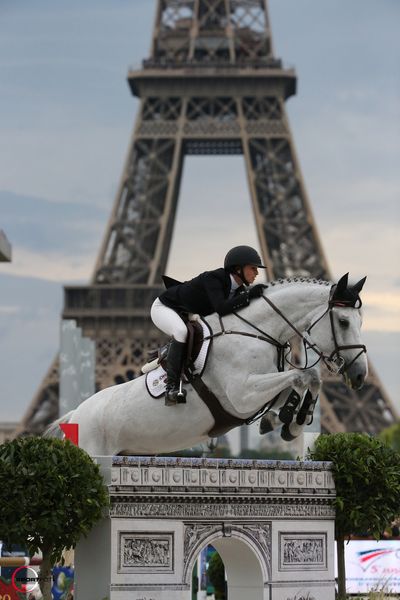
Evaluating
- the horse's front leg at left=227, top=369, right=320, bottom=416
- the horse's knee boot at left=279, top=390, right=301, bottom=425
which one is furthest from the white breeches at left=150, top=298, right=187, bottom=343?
the horse's knee boot at left=279, top=390, right=301, bottom=425

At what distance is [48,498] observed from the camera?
13.1 metres

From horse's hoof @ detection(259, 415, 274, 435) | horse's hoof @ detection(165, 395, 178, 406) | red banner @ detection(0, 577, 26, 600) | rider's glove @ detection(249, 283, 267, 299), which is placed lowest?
red banner @ detection(0, 577, 26, 600)

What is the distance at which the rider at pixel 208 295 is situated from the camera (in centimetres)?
1357

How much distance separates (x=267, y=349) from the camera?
1345cm

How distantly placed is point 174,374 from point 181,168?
66.6 meters

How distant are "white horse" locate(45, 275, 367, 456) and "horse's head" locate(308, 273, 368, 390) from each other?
1cm

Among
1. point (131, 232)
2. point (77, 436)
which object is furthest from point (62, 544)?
point (131, 232)

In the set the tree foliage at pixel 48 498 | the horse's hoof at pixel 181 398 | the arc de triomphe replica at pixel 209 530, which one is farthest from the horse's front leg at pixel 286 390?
the tree foliage at pixel 48 498

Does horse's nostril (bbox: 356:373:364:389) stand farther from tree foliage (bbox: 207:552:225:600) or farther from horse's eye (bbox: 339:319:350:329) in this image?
tree foliage (bbox: 207:552:225:600)

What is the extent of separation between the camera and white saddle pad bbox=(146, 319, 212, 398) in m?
13.5

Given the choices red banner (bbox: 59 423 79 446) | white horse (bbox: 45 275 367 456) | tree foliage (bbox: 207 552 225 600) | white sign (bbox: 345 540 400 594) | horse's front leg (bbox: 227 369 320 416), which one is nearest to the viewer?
horse's front leg (bbox: 227 369 320 416)

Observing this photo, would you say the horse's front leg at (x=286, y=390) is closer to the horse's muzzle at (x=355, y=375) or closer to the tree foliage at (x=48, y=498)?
the horse's muzzle at (x=355, y=375)

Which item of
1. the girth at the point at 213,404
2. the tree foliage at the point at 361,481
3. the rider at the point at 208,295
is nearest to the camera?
the girth at the point at 213,404

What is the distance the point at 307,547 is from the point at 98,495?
8.79ft
